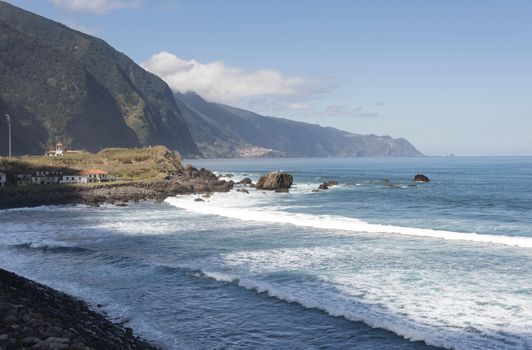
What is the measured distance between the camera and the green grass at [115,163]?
96725 mm

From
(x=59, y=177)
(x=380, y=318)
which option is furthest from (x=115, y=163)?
(x=380, y=318)

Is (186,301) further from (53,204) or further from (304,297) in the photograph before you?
(53,204)

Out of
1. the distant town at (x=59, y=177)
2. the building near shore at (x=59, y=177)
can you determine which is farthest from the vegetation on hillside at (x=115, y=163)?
the building near shore at (x=59, y=177)

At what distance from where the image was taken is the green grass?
317ft

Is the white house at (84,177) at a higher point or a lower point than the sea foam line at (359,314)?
higher

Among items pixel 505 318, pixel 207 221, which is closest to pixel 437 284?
pixel 505 318

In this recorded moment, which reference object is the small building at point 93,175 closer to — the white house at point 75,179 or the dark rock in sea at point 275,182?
the white house at point 75,179

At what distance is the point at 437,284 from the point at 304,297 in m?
7.13

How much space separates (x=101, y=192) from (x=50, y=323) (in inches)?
2731

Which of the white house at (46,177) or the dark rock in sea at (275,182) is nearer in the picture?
the white house at (46,177)

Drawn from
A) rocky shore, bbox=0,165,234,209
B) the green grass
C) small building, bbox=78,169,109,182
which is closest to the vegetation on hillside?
the green grass

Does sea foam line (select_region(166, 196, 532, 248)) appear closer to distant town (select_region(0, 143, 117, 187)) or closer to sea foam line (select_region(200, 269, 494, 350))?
sea foam line (select_region(200, 269, 494, 350))

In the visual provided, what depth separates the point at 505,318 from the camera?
1892 centimetres

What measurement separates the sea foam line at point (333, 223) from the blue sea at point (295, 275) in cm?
23
